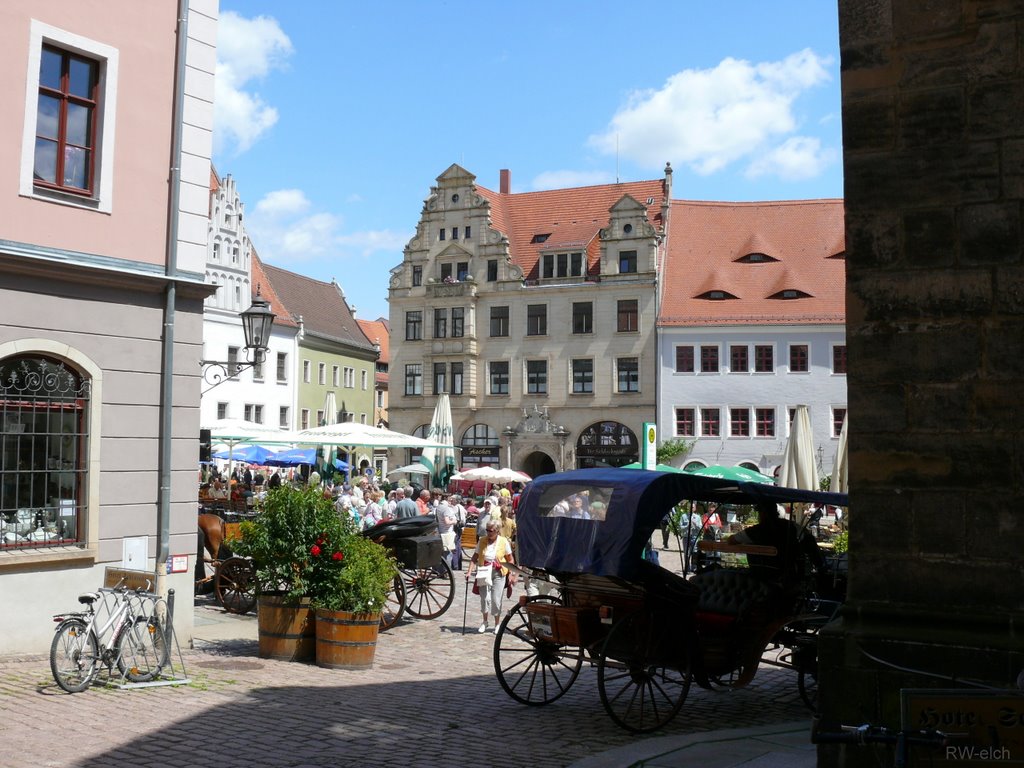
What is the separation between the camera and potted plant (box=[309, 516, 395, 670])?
1217 centimetres

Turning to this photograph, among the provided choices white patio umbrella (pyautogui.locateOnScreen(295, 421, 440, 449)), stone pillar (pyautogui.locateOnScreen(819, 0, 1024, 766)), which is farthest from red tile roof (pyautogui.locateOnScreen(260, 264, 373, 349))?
stone pillar (pyautogui.locateOnScreen(819, 0, 1024, 766))

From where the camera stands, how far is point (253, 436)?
86.6 ft

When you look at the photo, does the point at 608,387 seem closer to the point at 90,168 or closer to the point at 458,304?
the point at 458,304

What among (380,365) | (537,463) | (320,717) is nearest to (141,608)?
(320,717)

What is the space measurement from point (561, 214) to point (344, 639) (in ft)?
155

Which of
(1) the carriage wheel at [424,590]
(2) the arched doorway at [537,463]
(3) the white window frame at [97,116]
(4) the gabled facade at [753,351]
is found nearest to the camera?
(3) the white window frame at [97,116]

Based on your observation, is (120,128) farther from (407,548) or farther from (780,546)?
(780,546)

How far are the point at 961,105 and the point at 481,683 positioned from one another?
751 centimetres

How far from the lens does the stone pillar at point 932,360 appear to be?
6668mm

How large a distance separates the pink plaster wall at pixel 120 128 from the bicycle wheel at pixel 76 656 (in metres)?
4.09

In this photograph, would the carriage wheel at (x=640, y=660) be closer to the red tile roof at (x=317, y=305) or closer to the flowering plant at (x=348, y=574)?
the flowering plant at (x=348, y=574)

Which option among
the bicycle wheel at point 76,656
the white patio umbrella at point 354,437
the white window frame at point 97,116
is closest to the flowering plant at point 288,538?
the bicycle wheel at point 76,656

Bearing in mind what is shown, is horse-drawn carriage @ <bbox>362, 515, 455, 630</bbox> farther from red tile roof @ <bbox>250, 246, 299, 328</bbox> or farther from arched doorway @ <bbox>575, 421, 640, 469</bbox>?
red tile roof @ <bbox>250, 246, 299, 328</bbox>

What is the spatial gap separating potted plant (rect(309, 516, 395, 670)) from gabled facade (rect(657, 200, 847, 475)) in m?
39.2
